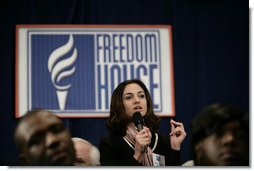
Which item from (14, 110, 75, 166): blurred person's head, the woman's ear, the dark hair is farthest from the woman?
(14, 110, 75, 166): blurred person's head

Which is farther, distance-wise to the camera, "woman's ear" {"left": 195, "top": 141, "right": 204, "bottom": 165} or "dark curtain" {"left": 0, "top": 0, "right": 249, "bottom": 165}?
"dark curtain" {"left": 0, "top": 0, "right": 249, "bottom": 165}

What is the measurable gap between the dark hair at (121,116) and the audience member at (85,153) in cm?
16

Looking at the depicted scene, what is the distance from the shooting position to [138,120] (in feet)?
10.3

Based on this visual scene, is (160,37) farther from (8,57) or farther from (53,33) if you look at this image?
(8,57)

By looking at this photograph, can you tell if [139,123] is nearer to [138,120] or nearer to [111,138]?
[138,120]

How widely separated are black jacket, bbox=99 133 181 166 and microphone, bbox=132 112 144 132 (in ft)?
0.32

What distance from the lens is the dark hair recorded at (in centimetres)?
316

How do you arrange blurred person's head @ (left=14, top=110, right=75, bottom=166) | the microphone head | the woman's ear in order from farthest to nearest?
1. the microphone head
2. the woman's ear
3. blurred person's head @ (left=14, top=110, right=75, bottom=166)

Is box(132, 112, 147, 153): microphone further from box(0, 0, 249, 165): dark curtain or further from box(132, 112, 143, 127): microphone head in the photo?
box(0, 0, 249, 165): dark curtain

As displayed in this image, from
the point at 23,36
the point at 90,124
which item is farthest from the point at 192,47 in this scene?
the point at 23,36

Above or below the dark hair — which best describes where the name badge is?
below

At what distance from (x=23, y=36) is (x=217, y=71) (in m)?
1.14

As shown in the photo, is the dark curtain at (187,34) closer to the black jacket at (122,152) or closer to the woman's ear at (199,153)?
the black jacket at (122,152)

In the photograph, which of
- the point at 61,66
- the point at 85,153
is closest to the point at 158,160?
the point at 85,153
